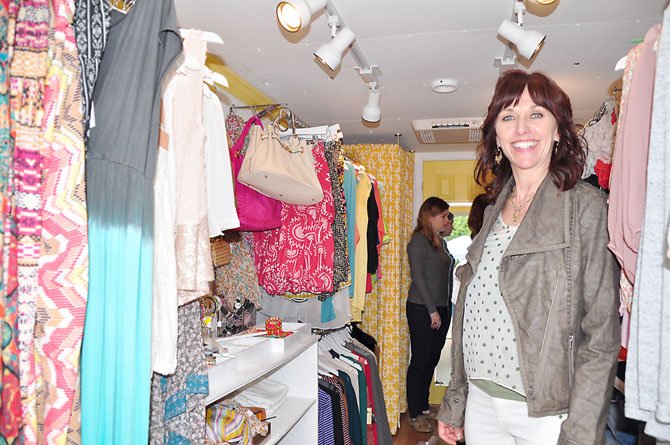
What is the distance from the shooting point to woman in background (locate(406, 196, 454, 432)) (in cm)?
428

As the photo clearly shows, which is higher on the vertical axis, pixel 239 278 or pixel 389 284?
A: pixel 239 278

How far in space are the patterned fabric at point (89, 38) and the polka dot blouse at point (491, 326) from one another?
3.52 feet

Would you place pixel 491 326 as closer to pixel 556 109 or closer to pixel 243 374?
pixel 556 109

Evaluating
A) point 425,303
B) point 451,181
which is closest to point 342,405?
point 425,303

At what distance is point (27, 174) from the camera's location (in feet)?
2.86

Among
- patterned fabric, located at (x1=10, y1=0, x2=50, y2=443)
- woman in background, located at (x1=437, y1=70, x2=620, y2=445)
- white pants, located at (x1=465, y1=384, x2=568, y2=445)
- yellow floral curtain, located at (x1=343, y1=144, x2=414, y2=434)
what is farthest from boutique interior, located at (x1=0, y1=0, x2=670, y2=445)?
yellow floral curtain, located at (x1=343, y1=144, x2=414, y2=434)

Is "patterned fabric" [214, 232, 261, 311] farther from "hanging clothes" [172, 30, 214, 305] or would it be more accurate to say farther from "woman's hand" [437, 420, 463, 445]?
"woman's hand" [437, 420, 463, 445]

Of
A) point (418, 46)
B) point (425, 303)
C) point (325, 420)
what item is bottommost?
point (325, 420)

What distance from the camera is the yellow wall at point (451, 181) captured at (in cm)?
522

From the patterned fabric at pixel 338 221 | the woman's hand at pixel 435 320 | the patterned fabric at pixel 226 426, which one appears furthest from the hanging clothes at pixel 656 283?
the woman's hand at pixel 435 320

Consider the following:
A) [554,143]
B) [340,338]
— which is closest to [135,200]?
[554,143]

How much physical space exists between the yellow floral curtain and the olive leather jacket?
3028 millimetres

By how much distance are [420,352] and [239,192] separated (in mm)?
2635

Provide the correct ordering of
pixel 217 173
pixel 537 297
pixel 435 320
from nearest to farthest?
pixel 537 297 < pixel 217 173 < pixel 435 320
